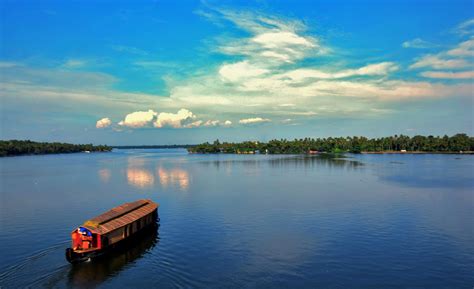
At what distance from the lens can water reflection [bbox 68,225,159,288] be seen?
107 feet

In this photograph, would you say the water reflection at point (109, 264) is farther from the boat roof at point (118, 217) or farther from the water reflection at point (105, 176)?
the water reflection at point (105, 176)

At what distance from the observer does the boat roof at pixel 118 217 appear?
37969 millimetres

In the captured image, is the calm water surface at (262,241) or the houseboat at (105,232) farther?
the houseboat at (105,232)

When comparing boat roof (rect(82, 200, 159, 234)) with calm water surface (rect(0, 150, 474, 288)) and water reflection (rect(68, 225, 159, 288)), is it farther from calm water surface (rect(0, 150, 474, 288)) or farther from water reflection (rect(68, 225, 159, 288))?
calm water surface (rect(0, 150, 474, 288))

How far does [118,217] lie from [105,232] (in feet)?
18.3

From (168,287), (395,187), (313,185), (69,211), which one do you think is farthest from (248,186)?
(168,287)

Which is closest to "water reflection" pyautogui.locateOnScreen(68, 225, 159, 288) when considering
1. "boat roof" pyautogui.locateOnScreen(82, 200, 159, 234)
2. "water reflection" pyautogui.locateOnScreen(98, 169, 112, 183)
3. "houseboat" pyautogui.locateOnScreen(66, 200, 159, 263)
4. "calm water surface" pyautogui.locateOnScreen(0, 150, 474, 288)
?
"calm water surface" pyautogui.locateOnScreen(0, 150, 474, 288)

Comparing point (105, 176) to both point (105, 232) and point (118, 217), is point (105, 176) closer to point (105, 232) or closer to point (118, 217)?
point (118, 217)

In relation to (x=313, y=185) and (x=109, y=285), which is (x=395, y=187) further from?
(x=109, y=285)

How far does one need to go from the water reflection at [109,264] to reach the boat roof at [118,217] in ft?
9.10

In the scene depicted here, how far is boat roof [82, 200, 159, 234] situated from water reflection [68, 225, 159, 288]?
109 inches

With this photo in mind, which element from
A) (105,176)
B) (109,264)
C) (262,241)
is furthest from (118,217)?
(105,176)

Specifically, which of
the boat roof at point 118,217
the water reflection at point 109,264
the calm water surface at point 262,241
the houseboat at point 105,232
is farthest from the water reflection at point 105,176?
the water reflection at point 109,264

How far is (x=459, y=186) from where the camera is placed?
300 ft
